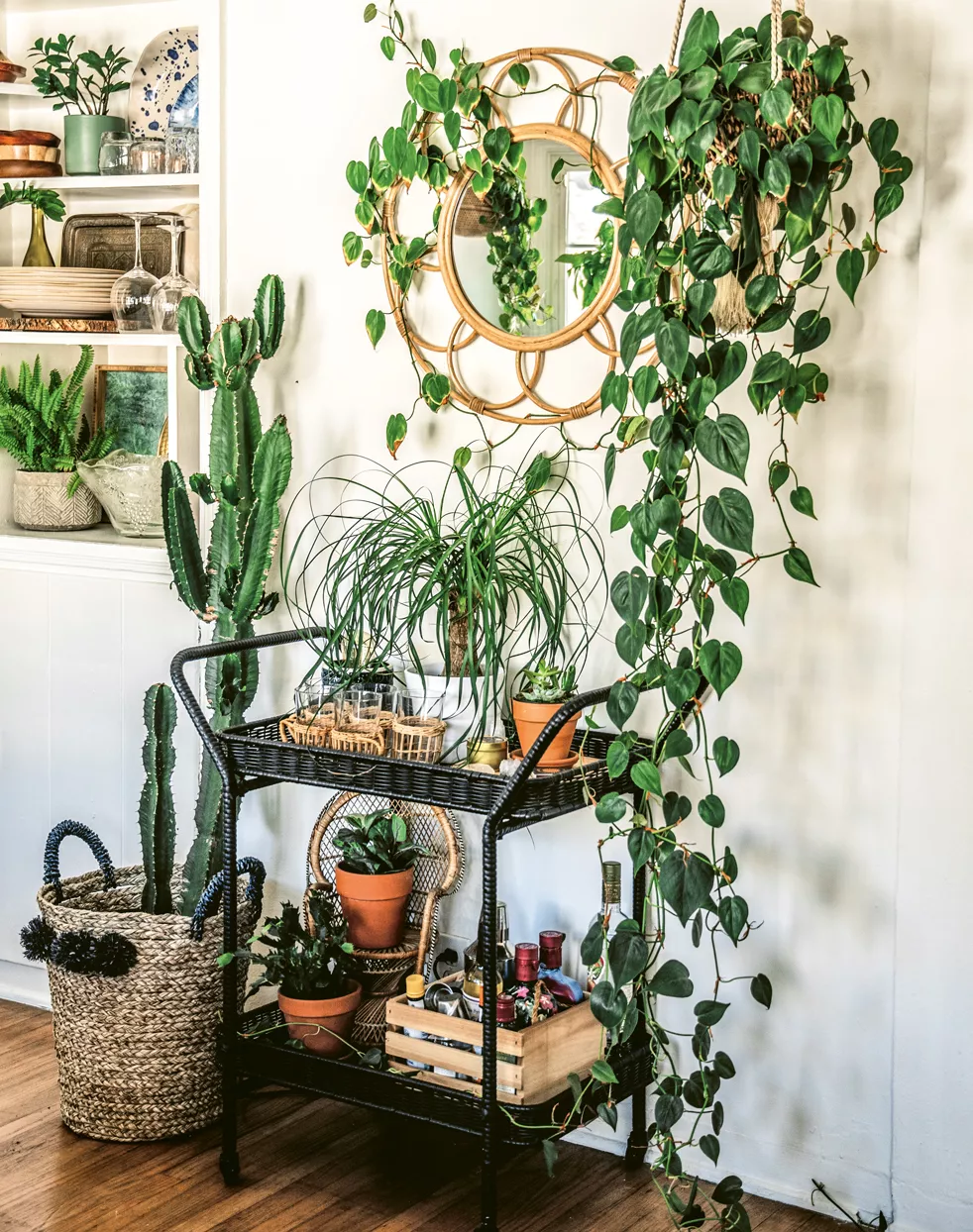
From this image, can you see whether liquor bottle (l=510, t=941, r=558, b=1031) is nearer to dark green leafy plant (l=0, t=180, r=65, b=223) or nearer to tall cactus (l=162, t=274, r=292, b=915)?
tall cactus (l=162, t=274, r=292, b=915)

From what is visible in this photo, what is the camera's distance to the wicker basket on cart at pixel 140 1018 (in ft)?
8.57

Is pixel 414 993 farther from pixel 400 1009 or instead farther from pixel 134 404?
pixel 134 404

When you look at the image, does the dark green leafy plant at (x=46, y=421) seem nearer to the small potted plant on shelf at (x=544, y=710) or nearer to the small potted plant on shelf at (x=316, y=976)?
the small potted plant on shelf at (x=316, y=976)

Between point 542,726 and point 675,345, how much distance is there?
66 centimetres

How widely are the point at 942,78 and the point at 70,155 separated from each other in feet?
6.16

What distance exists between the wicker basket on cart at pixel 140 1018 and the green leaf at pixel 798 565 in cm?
122

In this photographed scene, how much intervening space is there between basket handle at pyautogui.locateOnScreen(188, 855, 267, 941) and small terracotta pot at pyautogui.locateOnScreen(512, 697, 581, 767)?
2.32 ft

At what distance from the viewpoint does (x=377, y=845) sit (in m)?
2.64

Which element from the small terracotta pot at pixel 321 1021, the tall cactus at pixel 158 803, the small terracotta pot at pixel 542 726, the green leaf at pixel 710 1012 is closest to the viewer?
the green leaf at pixel 710 1012

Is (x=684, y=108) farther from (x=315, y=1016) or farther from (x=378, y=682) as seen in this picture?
(x=315, y=1016)

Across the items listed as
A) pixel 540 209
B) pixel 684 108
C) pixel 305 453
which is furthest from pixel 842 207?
pixel 305 453

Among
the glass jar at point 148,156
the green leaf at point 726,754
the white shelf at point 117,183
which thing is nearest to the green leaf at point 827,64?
the green leaf at point 726,754

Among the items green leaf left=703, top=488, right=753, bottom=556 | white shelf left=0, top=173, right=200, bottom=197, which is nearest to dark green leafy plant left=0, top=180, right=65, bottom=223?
white shelf left=0, top=173, right=200, bottom=197

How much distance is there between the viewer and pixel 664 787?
8.26 ft
